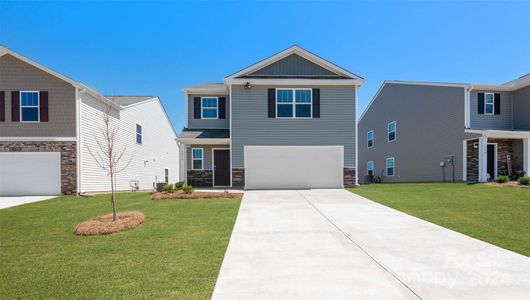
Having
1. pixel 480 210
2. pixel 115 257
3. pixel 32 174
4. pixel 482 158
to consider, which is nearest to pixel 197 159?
pixel 32 174

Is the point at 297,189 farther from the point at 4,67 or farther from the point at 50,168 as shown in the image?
the point at 4,67

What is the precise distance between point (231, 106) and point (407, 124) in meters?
13.6

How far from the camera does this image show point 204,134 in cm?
1494

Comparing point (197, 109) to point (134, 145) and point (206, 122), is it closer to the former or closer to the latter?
point (206, 122)

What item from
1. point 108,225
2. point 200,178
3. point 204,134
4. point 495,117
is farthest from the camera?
point 495,117

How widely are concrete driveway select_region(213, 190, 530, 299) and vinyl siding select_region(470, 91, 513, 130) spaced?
1325 centimetres

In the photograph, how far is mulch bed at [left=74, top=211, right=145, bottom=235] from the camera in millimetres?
6066

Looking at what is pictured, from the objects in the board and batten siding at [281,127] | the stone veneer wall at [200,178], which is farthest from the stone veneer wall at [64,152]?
the board and batten siding at [281,127]

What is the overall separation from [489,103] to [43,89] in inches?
973

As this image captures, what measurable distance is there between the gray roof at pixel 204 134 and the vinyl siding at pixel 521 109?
1763cm

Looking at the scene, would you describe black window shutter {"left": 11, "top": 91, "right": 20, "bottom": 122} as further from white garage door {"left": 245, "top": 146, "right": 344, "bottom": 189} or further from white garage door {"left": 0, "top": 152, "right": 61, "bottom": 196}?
white garage door {"left": 245, "top": 146, "right": 344, "bottom": 189}

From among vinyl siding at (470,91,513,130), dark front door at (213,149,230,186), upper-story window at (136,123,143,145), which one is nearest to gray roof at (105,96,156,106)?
upper-story window at (136,123,143,145)

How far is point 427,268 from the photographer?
13.4ft

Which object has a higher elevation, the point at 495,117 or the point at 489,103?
the point at 489,103
